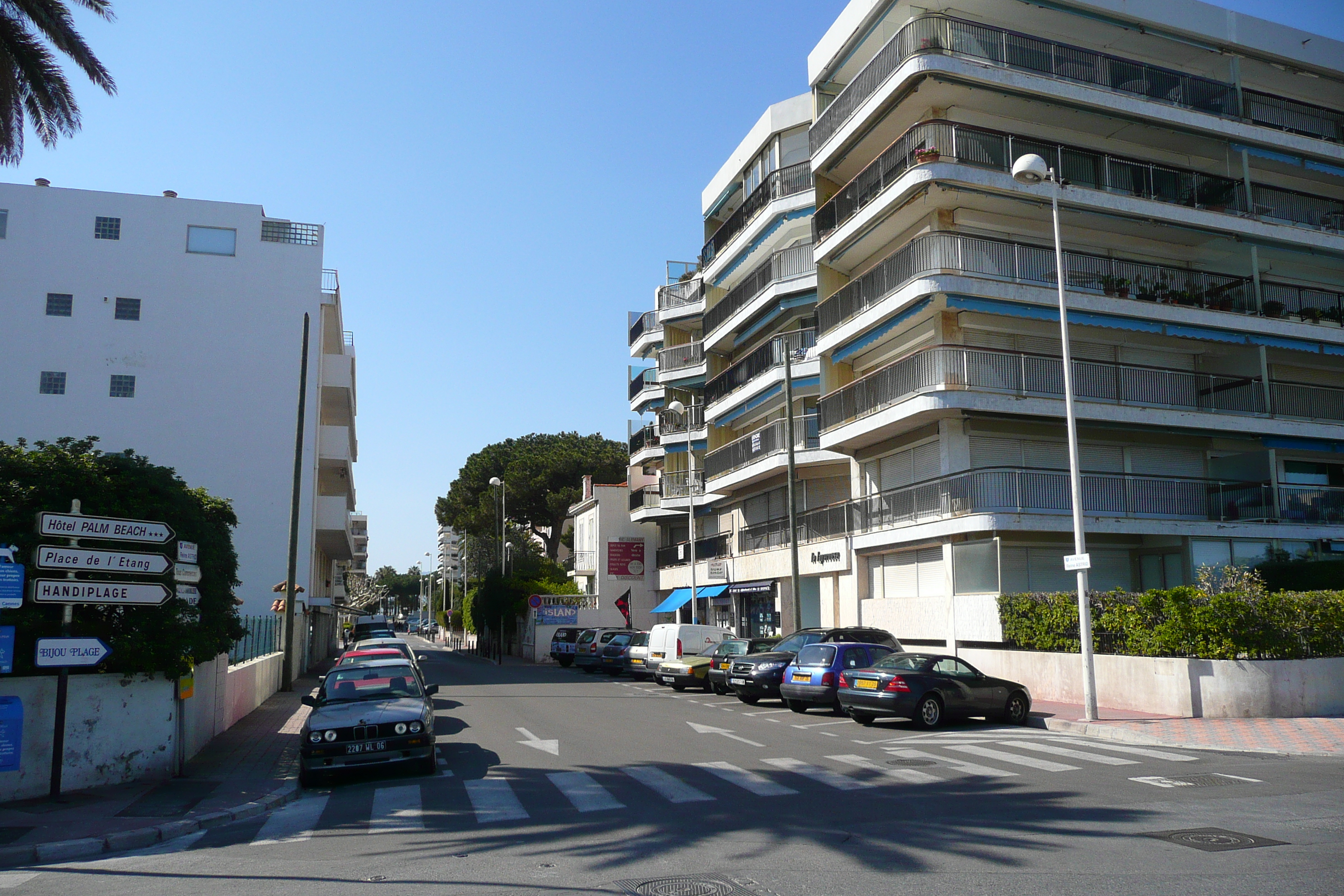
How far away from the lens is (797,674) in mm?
20906

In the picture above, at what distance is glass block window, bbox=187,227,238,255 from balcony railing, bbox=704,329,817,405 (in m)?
20.7

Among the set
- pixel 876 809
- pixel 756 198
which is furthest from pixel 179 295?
pixel 876 809

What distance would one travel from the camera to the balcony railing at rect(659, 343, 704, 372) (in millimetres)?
46000

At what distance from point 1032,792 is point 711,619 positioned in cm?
3377

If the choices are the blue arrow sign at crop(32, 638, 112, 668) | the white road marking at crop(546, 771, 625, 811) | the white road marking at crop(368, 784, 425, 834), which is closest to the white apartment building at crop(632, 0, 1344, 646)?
the white road marking at crop(546, 771, 625, 811)

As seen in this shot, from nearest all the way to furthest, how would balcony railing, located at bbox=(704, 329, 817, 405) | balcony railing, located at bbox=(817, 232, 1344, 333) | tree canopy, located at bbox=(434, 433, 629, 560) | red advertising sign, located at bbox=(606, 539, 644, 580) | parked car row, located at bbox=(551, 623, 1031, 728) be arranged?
parked car row, located at bbox=(551, 623, 1031, 728)
balcony railing, located at bbox=(817, 232, 1344, 333)
balcony railing, located at bbox=(704, 329, 817, 405)
red advertising sign, located at bbox=(606, 539, 644, 580)
tree canopy, located at bbox=(434, 433, 629, 560)

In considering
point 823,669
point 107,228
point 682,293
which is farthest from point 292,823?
point 682,293

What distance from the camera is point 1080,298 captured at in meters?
26.3

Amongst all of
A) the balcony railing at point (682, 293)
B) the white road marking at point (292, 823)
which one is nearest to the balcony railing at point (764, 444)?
the balcony railing at point (682, 293)

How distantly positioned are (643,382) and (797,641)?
28475 millimetres

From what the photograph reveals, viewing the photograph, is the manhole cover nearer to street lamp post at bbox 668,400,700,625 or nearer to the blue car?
the blue car

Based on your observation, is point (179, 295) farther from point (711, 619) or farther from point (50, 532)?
point (50, 532)

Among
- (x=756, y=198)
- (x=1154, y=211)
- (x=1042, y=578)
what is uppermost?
(x=756, y=198)

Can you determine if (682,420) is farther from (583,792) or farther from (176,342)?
(583,792)
